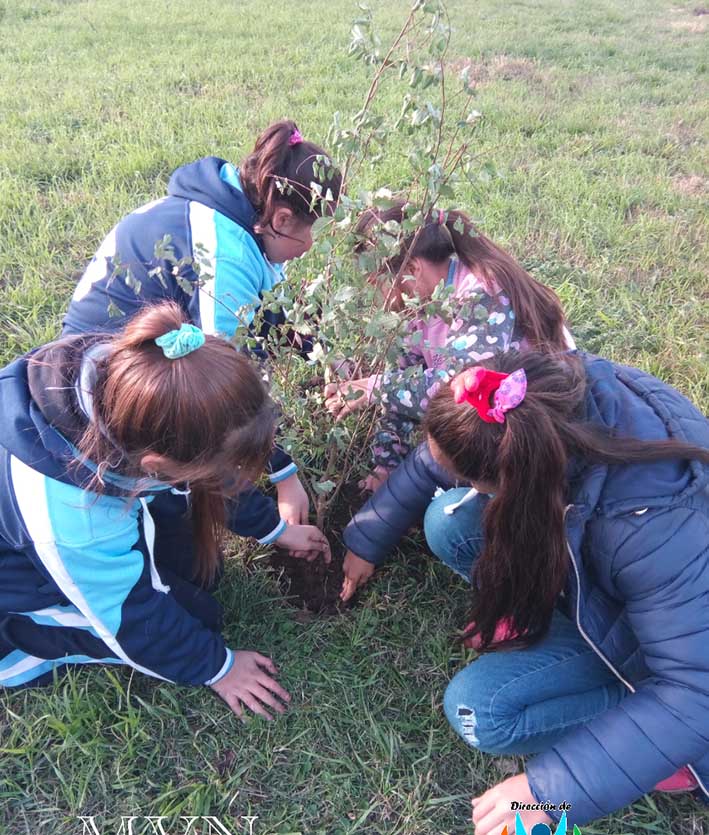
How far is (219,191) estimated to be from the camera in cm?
197

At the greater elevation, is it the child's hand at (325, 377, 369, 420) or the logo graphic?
the child's hand at (325, 377, 369, 420)

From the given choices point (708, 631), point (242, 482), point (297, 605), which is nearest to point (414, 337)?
point (242, 482)

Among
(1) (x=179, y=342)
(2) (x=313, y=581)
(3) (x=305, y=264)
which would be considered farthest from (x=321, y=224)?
(3) (x=305, y=264)

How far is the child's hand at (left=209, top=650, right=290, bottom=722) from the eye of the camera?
1706 millimetres

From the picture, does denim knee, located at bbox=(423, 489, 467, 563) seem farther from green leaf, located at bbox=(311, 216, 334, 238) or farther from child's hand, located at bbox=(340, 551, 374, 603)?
green leaf, located at bbox=(311, 216, 334, 238)

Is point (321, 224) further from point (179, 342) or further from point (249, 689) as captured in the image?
point (249, 689)

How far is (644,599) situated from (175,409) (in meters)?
0.99

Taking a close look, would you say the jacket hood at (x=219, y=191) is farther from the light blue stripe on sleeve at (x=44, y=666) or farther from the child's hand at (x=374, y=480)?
the light blue stripe on sleeve at (x=44, y=666)

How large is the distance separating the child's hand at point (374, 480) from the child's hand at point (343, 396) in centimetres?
36

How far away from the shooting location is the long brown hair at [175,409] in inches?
46.6

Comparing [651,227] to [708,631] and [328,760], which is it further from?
[328,760]

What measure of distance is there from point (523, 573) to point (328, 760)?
684 mm

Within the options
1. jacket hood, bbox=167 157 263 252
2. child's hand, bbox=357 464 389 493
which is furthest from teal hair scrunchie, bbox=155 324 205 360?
child's hand, bbox=357 464 389 493

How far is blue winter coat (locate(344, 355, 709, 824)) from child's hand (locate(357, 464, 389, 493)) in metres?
0.86
